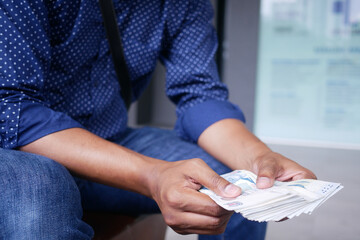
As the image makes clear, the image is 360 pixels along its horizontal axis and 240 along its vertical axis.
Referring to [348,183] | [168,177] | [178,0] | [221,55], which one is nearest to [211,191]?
[168,177]

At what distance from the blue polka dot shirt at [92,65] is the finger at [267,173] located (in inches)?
10.4

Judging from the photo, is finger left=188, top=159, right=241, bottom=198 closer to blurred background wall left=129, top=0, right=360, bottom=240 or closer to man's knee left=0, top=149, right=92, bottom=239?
man's knee left=0, top=149, right=92, bottom=239

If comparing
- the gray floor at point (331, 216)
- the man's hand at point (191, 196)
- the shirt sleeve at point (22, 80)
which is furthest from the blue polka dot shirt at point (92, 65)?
the gray floor at point (331, 216)

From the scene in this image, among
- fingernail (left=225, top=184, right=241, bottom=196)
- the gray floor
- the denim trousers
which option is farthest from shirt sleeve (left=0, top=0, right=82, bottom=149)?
the gray floor

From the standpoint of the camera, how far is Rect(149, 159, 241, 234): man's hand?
689mm

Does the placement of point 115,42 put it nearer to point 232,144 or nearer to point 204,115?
point 204,115

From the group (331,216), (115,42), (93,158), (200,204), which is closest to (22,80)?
(93,158)

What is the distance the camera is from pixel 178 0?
1.18 metres

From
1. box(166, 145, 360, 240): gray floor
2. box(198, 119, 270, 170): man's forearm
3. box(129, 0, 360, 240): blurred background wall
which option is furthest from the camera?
box(129, 0, 360, 240): blurred background wall

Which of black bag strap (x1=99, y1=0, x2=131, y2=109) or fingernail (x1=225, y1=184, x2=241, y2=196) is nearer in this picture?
fingernail (x1=225, y1=184, x2=241, y2=196)

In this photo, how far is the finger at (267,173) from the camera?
74 cm

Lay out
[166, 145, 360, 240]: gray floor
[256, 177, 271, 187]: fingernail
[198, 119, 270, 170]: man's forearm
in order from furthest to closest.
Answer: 1. [166, 145, 360, 240]: gray floor
2. [198, 119, 270, 170]: man's forearm
3. [256, 177, 271, 187]: fingernail

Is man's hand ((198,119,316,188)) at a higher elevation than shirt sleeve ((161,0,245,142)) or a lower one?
lower

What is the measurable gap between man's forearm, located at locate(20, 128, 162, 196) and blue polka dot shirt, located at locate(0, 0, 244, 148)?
0.02 meters
